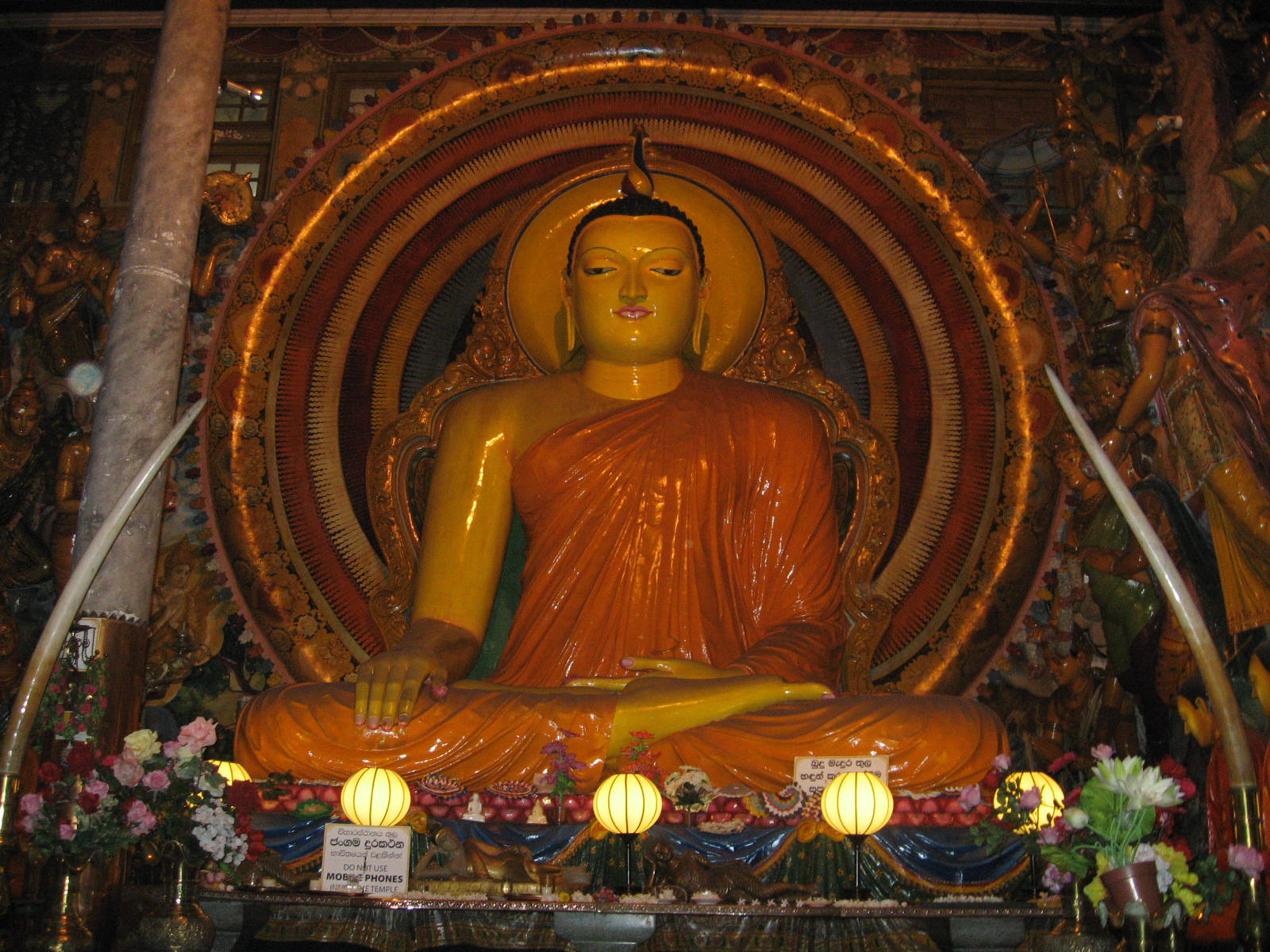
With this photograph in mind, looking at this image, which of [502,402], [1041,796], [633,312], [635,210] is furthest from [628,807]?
[635,210]

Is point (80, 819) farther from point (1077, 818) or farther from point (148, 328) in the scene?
point (1077, 818)

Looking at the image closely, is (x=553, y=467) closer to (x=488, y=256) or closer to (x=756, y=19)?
(x=488, y=256)

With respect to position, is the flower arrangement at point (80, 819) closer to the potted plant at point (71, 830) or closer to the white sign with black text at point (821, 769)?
the potted plant at point (71, 830)

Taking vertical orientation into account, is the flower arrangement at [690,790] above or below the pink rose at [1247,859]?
above

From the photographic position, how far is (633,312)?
18.1ft

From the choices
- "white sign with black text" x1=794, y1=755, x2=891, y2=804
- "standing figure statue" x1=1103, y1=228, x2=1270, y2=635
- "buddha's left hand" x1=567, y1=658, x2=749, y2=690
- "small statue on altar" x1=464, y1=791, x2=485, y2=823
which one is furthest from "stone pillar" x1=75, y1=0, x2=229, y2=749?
"standing figure statue" x1=1103, y1=228, x2=1270, y2=635

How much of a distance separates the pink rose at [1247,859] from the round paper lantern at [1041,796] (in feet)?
1.99

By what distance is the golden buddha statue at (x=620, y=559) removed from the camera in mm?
4242

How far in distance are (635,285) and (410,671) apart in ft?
6.61

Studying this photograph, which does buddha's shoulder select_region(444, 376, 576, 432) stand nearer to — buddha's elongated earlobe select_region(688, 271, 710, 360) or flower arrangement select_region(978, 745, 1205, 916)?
buddha's elongated earlobe select_region(688, 271, 710, 360)

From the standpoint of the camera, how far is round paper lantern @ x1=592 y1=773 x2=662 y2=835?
353 cm

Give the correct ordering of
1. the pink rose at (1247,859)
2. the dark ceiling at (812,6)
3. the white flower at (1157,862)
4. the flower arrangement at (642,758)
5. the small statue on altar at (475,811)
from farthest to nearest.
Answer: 1. the dark ceiling at (812,6)
2. the small statue on altar at (475,811)
3. the flower arrangement at (642,758)
4. the white flower at (1157,862)
5. the pink rose at (1247,859)

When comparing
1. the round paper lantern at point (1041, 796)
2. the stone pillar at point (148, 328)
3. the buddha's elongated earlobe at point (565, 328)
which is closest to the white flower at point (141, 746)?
the stone pillar at point (148, 328)

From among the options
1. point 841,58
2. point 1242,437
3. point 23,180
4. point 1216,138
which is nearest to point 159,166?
point 23,180
